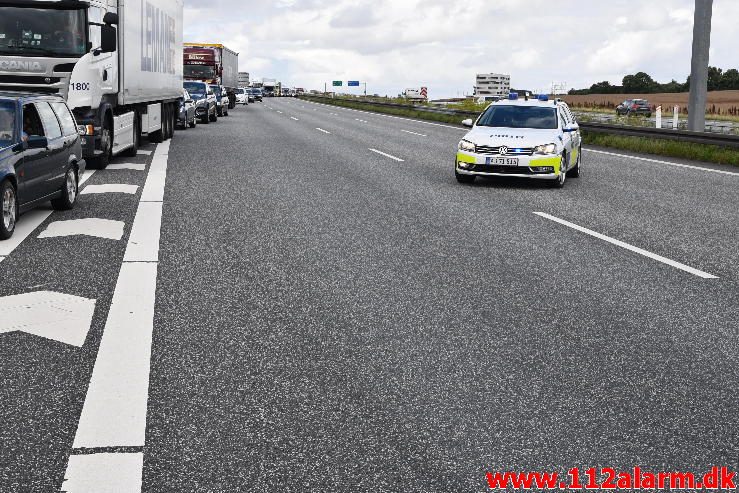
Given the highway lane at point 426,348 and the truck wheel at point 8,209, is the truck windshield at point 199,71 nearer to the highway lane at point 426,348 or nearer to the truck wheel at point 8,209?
the highway lane at point 426,348

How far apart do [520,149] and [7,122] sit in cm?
787

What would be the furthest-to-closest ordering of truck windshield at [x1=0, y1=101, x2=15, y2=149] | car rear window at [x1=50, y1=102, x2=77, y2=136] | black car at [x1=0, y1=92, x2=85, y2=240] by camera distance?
car rear window at [x1=50, y1=102, x2=77, y2=136]
truck windshield at [x1=0, y1=101, x2=15, y2=149]
black car at [x1=0, y1=92, x2=85, y2=240]

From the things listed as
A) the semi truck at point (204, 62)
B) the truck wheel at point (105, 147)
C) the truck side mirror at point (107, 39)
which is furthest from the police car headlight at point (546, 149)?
the semi truck at point (204, 62)

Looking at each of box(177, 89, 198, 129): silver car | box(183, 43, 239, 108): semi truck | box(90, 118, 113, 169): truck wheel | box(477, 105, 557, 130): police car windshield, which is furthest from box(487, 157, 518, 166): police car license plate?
box(183, 43, 239, 108): semi truck

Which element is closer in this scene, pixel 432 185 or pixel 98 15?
pixel 432 185

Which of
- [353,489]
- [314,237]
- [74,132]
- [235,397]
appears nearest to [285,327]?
[235,397]

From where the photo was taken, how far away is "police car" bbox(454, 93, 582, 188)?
1434 centimetres

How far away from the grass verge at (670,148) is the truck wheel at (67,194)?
47.9ft

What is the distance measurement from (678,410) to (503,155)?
10194 mm

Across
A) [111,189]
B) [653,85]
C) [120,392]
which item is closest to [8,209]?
[111,189]

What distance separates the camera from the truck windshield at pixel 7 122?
9.47 meters

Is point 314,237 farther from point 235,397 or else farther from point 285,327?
point 235,397

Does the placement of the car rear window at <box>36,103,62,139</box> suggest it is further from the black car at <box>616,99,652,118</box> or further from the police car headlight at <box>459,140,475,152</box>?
the black car at <box>616,99,652,118</box>

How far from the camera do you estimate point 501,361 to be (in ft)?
17.0
